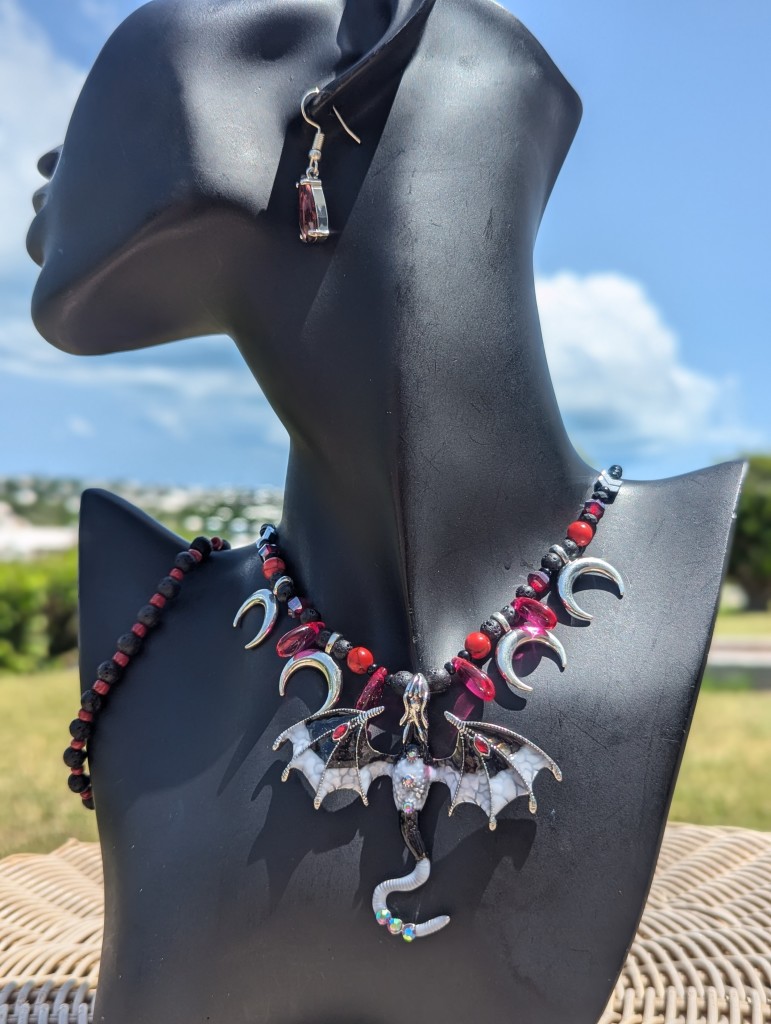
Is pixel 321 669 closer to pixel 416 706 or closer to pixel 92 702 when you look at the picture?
pixel 416 706

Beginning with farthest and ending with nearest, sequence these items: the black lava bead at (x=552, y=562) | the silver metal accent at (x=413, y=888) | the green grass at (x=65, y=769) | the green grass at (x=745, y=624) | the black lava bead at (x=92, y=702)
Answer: the green grass at (x=745, y=624), the green grass at (x=65, y=769), the black lava bead at (x=92, y=702), the black lava bead at (x=552, y=562), the silver metal accent at (x=413, y=888)

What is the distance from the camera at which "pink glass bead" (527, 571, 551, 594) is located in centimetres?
86

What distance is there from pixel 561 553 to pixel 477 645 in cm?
12

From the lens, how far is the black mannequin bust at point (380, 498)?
0.78m

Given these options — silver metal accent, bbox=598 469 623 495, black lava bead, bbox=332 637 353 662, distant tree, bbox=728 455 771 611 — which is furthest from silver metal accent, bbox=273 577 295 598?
distant tree, bbox=728 455 771 611

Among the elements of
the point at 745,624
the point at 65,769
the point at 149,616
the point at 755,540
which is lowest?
the point at 65,769

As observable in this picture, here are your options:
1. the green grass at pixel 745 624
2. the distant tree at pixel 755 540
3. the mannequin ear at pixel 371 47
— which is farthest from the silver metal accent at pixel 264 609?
the distant tree at pixel 755 540

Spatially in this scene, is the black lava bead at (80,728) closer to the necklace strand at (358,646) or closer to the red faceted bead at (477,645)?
the necklace strand at (358,646)

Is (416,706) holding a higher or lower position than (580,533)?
lower

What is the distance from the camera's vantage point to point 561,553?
875 mm

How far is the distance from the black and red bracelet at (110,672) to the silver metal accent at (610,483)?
452mm

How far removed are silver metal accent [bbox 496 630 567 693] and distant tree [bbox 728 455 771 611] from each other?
30.6 feet

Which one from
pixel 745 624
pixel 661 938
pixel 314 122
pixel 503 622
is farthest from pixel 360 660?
pixel 745 624

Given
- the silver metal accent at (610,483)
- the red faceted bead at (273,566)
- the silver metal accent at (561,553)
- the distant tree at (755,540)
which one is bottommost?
the red faceted bead at (273,566)
